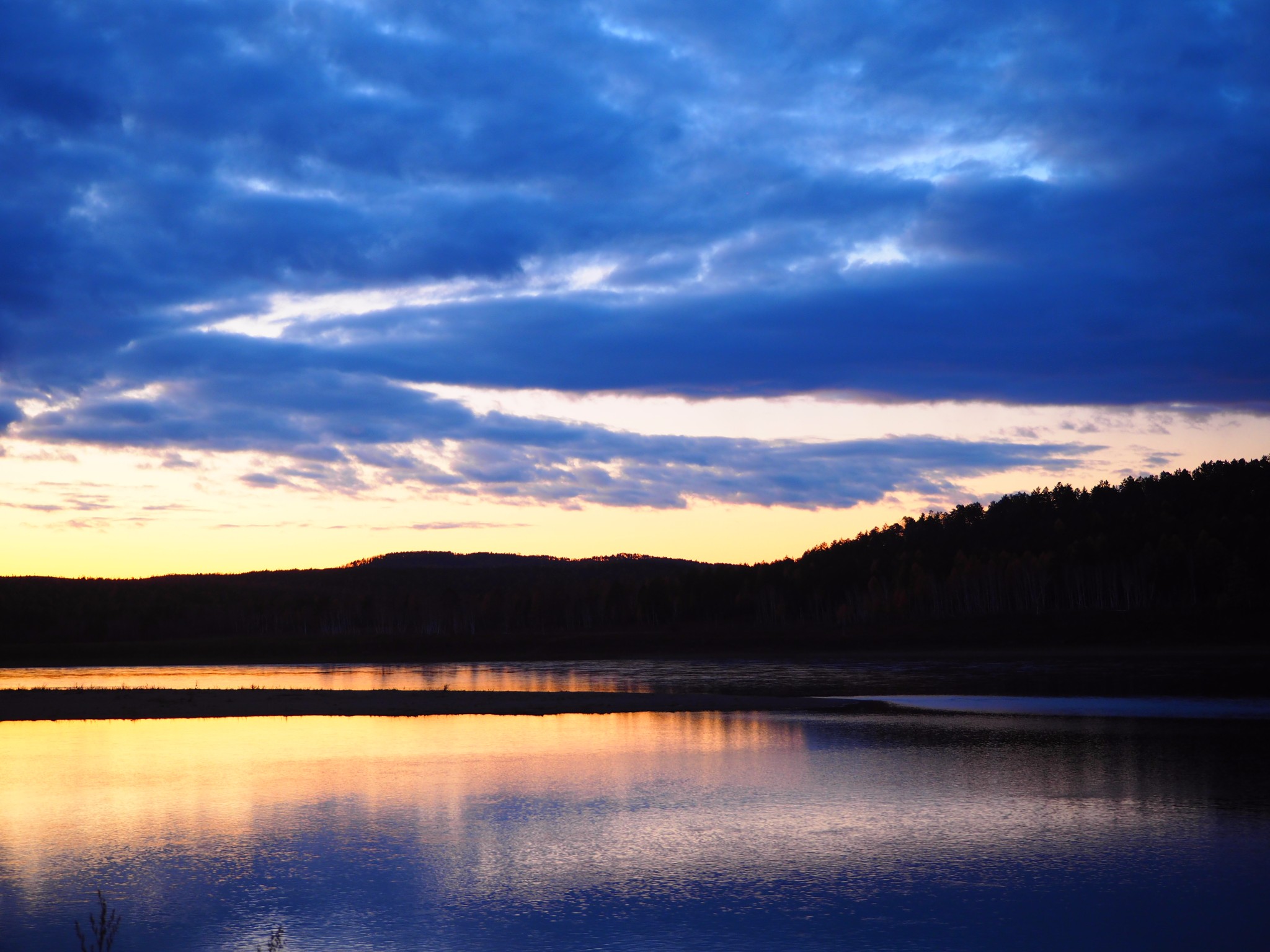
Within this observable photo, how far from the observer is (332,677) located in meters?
70.9

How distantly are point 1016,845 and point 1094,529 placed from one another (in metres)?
145

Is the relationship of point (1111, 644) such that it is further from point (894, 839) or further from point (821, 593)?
point (894, 839)

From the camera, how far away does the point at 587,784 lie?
2220 centimetres

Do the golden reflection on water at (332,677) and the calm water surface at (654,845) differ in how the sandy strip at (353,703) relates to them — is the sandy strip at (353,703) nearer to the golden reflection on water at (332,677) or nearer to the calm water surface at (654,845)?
the golden reflection on water at (332,677)

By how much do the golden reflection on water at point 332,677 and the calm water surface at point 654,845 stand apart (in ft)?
94.4

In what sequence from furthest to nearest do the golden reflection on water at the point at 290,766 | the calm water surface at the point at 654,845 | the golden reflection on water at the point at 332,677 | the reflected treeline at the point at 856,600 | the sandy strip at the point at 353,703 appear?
1. the reflected treeline at the point at 856,600
2. the golden reflection on water at the point at 332,677
3. the sandy strip at the point at 353,703
4. the golden reflection on water at the point at 290,766
5. the calm water surface at the point at 654,845

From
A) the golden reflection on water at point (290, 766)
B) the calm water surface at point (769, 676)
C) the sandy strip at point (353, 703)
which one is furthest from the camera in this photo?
the calm water surface at point (769, 676)

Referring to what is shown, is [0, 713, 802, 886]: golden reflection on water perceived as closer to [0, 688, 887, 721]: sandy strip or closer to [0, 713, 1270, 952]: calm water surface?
[0, 713, 1270, 952]: calm water surface

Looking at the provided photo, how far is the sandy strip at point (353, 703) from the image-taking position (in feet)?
132

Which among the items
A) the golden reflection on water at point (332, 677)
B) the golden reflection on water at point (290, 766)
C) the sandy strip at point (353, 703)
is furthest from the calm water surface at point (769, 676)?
the golden reflection on water at point (290, 766)

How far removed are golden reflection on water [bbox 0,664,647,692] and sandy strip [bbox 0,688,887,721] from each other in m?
5.96

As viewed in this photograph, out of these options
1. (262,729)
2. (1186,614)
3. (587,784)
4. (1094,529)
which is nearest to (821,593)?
(1094,529)

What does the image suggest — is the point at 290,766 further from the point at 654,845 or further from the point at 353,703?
the point at 353,703

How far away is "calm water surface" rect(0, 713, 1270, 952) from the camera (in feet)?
40.1
